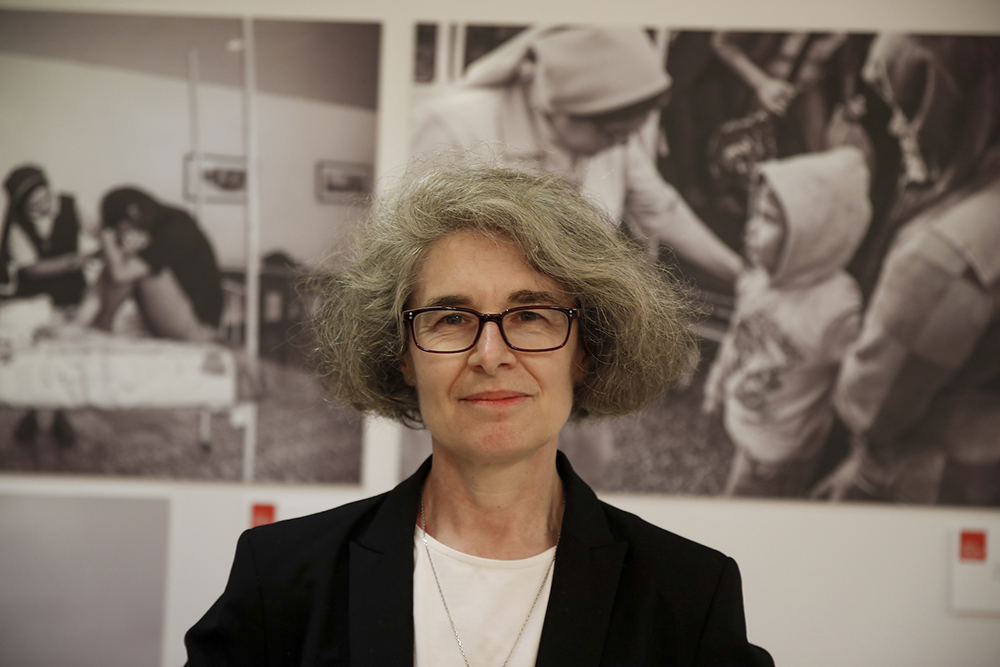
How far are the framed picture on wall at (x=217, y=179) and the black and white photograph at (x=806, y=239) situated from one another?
1.79 ft

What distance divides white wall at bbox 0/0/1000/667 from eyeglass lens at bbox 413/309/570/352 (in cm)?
115

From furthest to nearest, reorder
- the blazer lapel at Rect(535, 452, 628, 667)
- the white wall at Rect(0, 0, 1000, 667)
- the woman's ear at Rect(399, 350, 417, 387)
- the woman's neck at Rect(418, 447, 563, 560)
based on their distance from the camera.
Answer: the white wall at Rect(0, 0, 1000, 667), the woman's ear at Rect(399, 350, 417, 387), the woman's neck at Rect(418, 447, 563, 560), the blazer lapel at Rect(535, 452, 628, 667)

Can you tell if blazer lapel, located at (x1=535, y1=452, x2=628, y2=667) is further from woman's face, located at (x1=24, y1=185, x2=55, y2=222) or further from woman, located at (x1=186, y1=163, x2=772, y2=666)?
woman's face, located at (x1=24, y1=185, x2=55, y2=222)

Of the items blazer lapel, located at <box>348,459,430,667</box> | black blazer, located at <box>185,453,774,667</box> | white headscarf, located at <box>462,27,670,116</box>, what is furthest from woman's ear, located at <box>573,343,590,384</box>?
white headscarf, located at <box>462,27,670,116</box>

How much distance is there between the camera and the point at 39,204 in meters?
2.24

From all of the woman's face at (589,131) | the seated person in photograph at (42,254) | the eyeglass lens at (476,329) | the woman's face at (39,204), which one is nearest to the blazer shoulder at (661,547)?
the eyeglass lens at (476,329)

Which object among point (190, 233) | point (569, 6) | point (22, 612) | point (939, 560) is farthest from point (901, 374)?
point (22, 612)

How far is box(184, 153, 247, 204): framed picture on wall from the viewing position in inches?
88.1

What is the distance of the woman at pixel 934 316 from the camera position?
2146mm

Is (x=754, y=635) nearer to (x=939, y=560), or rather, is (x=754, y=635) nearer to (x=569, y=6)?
(x=939, y=560)

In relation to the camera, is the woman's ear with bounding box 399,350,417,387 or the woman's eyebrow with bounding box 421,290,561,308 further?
the woman's ear with bounding box 399,350,417,387

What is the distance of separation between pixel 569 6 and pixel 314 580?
5.85 ft

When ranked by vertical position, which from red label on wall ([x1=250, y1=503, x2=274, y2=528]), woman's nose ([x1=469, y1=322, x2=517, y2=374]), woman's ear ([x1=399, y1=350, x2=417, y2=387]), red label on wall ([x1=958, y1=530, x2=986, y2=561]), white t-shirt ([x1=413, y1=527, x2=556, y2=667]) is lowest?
red label on wall ([x1=250, y1=503, x2=274, y2=528])

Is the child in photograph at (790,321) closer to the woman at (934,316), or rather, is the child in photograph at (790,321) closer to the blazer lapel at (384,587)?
the woman at (934,316)
